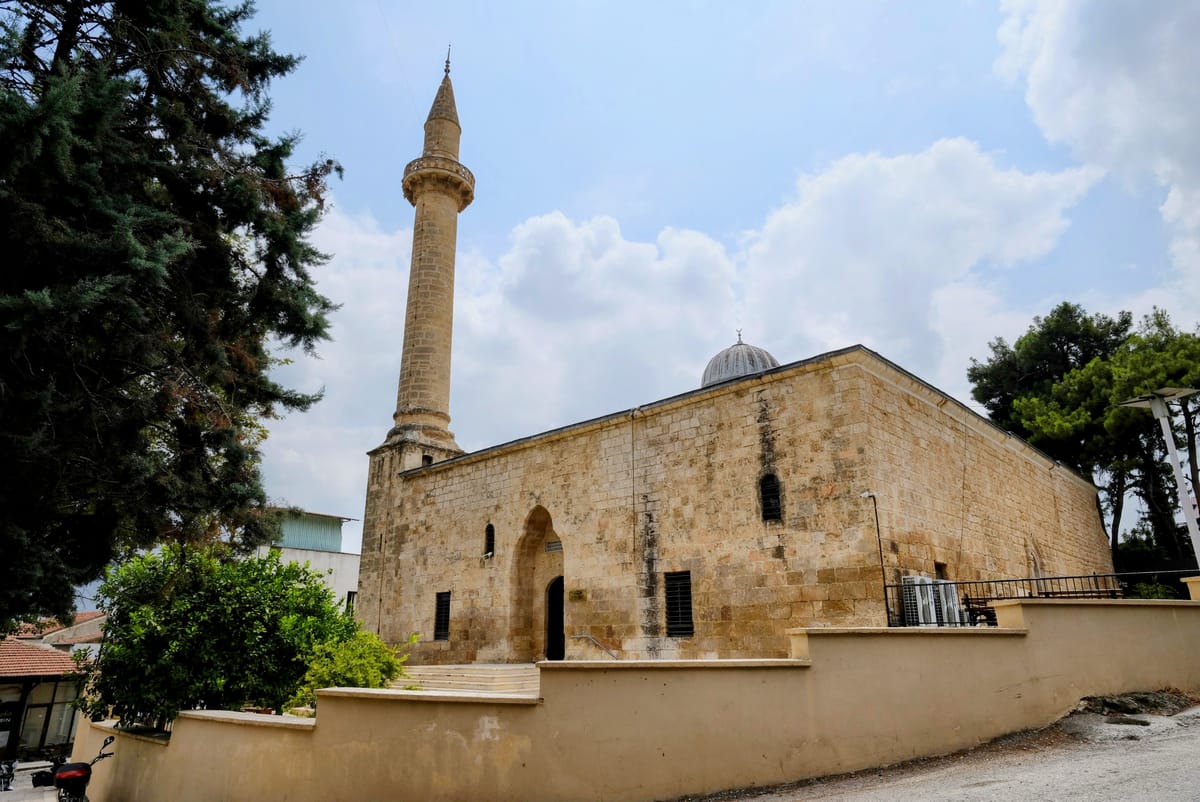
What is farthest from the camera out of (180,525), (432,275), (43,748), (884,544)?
(43,748)

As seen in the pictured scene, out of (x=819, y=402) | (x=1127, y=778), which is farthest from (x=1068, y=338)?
(x=1127, y=778)

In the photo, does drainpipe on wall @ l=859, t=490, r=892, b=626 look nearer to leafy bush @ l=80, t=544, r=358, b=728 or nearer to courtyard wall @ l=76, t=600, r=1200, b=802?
courtyard wall @ l=76, t=600, r=1200, b=802

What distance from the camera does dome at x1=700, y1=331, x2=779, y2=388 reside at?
1792cm

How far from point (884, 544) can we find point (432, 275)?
1319 centimetres

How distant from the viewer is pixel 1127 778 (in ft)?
17.2

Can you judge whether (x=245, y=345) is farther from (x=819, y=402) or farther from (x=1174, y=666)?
(x=1174, y=666)

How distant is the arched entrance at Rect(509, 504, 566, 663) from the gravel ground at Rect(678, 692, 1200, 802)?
8.36 metres

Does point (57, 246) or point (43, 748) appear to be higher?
point (57, 246)

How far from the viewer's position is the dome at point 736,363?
1792 cm

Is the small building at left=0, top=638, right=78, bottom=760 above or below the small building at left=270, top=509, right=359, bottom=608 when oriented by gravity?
below

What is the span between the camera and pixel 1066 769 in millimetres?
5793

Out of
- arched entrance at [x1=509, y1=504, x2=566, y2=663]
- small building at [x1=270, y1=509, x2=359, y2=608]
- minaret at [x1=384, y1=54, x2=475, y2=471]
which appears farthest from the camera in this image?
small building at [x1=270, y1=509, x2=359, y2=608]

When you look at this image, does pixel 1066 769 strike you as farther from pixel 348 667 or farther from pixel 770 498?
pixel 348 667

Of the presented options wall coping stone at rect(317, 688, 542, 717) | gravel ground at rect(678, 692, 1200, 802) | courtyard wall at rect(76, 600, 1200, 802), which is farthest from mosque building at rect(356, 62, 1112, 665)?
wall coping stone at rect(317, 688, 542, 717)
